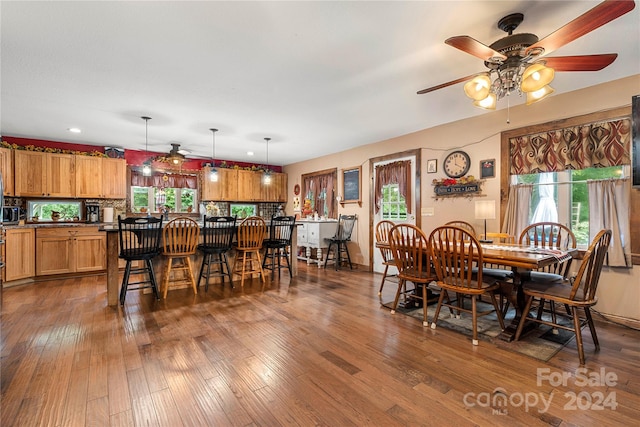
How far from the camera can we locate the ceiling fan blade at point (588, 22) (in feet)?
4.74

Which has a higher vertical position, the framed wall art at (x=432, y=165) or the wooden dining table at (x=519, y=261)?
the framed wall art at (x=432, y=165)

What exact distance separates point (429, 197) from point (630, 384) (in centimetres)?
303

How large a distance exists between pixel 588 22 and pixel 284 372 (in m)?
2.72

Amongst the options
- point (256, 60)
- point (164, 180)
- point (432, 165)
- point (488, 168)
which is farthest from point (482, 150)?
point (164, 180)

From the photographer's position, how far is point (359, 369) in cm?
202

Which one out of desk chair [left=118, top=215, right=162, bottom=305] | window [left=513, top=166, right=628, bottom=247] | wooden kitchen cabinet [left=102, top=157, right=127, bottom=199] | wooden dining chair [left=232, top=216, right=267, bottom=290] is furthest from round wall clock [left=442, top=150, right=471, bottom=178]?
wooden kitchen cabinet [left=102, top=157, right=127, bottom=199]

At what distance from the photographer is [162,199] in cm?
635

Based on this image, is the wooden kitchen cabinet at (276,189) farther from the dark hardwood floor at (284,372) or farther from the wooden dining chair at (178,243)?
the dark hardwood floor at (284,372)

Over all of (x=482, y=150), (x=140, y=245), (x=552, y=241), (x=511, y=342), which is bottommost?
(x=511, y=342)

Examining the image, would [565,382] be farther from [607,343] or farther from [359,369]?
[359,369]

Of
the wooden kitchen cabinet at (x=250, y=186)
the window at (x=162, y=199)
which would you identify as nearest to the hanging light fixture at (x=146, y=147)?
the window at (x=162, y=199)

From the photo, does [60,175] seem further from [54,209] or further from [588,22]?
[588,22]

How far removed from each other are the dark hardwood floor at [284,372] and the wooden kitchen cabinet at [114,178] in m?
2.73

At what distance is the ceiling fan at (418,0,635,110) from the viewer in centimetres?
175
